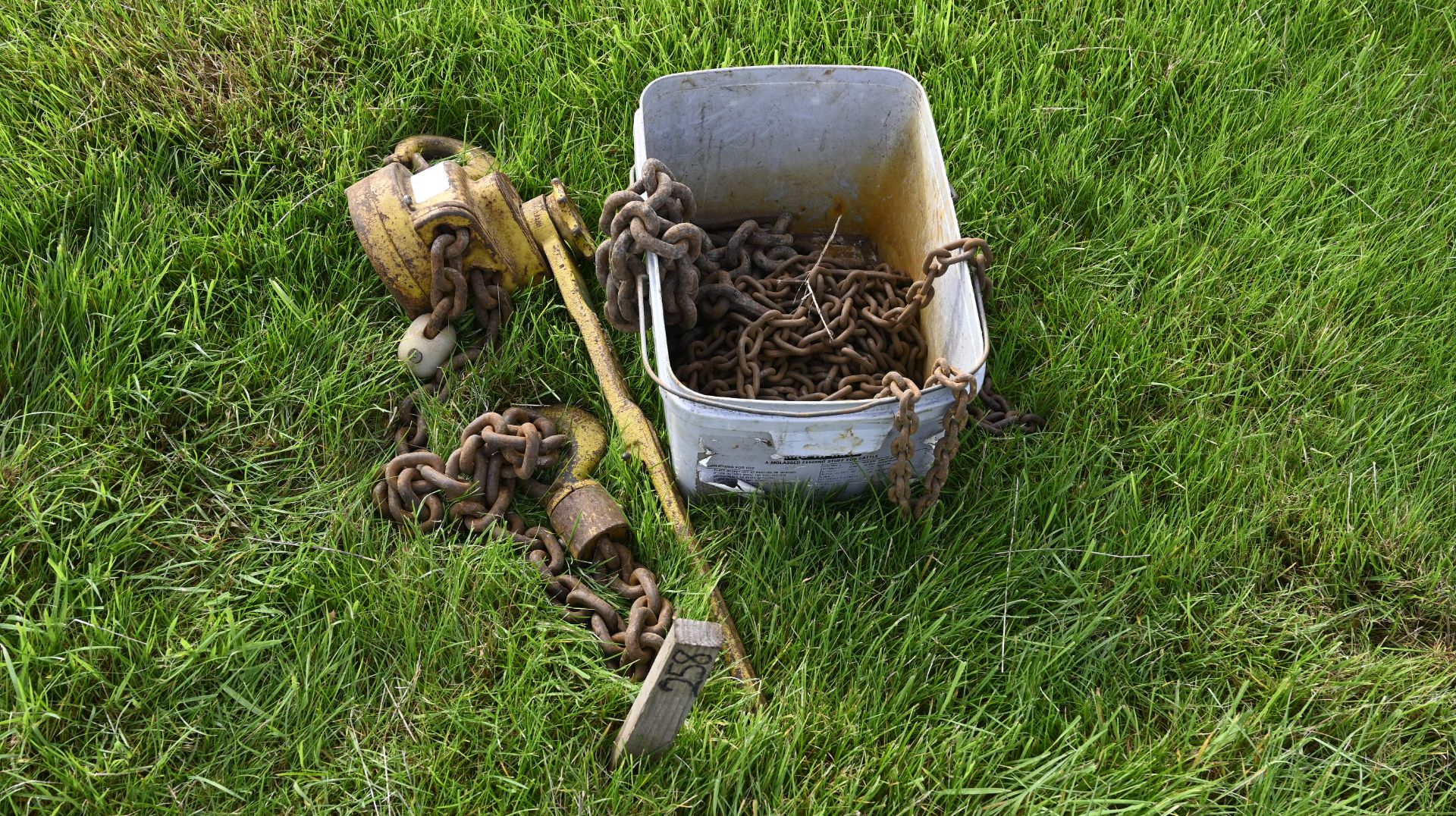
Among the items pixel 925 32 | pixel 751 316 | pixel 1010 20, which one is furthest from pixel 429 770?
pixel 1010 20

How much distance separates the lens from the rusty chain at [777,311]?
114 inches

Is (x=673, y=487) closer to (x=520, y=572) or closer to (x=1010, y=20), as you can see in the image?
(x=520, y=572)

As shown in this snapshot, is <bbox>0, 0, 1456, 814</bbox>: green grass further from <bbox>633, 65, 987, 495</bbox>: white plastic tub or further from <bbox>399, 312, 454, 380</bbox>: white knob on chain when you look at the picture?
<bbox>633, 65, 987, 495</bbox>: white plastic tub

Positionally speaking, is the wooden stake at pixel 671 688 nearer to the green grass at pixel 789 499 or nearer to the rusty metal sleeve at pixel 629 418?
the green grass at pixel 789 499

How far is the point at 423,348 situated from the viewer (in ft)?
10.7

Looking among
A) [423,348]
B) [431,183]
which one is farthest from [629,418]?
[431,183]

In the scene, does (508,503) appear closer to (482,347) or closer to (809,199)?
(482,347)

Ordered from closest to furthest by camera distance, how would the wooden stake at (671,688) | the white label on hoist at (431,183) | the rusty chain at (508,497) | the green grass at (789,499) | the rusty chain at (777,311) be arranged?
the wooden stake at (671,688), the green grass at (789,499), the rusty chain at (508,497), the rusty chain at (777,311), the white label on hoist at (431,183)

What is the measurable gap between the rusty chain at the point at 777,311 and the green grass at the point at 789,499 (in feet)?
1.01

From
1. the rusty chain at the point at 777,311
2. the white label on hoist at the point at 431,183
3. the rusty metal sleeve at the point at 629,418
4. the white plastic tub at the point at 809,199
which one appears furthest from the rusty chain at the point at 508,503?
the white label on hoist at the point at 431,183

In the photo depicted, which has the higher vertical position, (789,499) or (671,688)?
(671,688)

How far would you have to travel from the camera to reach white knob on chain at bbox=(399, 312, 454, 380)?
3.27 m

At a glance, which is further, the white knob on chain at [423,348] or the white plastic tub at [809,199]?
the white knob on chain at [423,348]

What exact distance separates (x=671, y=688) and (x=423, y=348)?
4.92 ft
